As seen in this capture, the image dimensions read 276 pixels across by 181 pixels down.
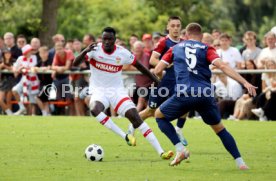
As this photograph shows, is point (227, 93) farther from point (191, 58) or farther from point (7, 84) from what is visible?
point (191, 58)

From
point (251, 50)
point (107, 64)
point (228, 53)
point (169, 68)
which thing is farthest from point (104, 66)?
point (251, 50)

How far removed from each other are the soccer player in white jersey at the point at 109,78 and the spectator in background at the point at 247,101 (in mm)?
8101

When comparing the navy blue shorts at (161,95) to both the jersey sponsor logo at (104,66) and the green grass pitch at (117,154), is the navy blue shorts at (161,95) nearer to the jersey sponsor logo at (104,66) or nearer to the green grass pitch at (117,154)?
the green grass pitch at (117,154)

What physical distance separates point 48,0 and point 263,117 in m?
12.0

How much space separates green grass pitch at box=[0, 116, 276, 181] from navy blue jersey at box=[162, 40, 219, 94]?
127 cm

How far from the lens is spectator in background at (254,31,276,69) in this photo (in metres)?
22.3

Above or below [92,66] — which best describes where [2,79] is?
below

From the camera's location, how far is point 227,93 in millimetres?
23766

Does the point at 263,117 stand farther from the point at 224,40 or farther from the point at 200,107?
the point at 200,107

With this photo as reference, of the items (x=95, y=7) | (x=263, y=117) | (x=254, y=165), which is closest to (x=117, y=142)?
(x=254, y=165)

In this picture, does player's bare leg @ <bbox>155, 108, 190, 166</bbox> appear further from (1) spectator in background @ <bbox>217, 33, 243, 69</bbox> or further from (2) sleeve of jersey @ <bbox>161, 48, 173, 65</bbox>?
(1) spectator in background @ <bbox>217, 33, 243, 69</bbox>

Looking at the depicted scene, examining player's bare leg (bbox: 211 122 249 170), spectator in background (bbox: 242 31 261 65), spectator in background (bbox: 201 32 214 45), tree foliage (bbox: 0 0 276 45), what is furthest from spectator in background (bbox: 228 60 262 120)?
tree foliage (bbox: 0 0 276 45)

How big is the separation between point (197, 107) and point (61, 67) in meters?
12.5

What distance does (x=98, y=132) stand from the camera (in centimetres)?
1986
